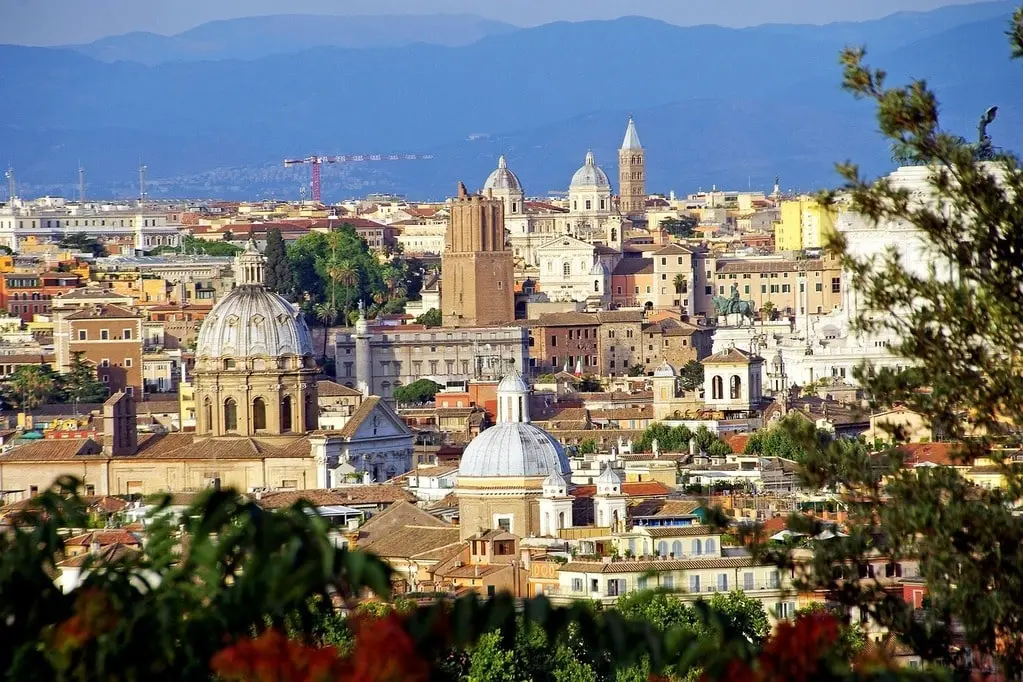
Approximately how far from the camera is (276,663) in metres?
8.59

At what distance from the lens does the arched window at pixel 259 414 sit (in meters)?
58.8

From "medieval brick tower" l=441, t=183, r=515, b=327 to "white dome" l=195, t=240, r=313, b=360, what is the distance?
36.6 meters

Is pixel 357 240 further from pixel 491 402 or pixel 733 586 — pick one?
pixel 733 586

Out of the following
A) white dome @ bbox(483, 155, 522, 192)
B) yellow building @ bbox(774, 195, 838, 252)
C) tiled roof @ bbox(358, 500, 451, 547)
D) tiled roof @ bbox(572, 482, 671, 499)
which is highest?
white dome @ bbox(483, 155, 522, 192)

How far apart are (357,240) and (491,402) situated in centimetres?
4574

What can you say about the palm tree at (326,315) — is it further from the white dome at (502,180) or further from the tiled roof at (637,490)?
the tiled roof at (637,490)

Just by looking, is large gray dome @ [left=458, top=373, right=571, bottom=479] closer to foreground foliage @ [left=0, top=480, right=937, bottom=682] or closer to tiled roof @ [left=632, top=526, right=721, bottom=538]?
tiled roof @ [left=632, top=526, right=721, bottom=538]

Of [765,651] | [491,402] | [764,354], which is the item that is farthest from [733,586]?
[764,354]

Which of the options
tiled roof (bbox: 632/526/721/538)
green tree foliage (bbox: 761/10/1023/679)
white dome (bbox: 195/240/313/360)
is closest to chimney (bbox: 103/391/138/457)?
white dome (bbox: 195/240/313/360)

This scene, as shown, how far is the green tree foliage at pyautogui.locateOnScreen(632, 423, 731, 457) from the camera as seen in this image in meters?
60.7

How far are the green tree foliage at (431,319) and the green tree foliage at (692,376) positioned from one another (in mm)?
15153

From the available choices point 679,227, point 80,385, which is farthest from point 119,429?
point 679,227

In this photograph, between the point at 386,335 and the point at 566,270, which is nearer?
the point at 386,335

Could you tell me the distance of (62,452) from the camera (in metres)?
58.9
